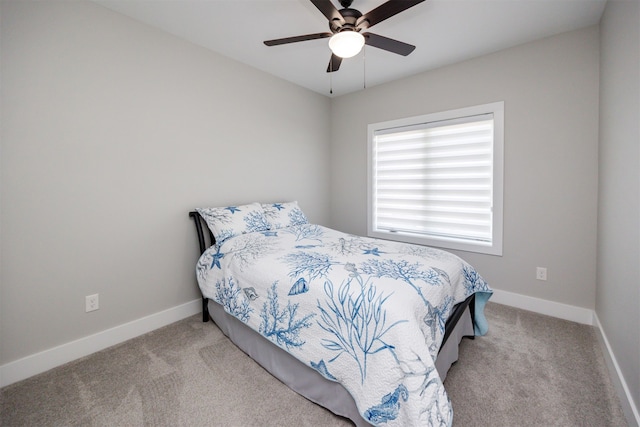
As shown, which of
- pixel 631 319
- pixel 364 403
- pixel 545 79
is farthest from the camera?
pixel 545 79

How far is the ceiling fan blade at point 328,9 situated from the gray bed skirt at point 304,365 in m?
2.07

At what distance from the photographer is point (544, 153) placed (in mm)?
2537

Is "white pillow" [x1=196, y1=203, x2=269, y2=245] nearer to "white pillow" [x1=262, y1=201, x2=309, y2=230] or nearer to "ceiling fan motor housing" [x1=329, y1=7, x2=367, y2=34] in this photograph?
"white pillow" [x1=262, y1=201, x2=309, y2=230]

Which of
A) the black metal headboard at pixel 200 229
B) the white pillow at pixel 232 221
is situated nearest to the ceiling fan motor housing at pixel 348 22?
the white pillow at pixel 232 221

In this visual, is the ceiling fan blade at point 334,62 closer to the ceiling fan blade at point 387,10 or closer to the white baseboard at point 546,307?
the ceiling fan blade at point 387,10

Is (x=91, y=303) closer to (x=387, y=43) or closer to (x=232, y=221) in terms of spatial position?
(x=232, y=221)

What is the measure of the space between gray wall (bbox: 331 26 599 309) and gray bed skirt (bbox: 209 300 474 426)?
43.7 inches

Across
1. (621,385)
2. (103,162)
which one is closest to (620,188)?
(621,385)

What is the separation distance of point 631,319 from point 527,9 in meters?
2.18

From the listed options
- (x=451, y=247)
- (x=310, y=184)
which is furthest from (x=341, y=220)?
(x=451, y=247)

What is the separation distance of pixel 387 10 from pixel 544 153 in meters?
1.98

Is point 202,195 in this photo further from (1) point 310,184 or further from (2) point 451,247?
(2) point 451,247

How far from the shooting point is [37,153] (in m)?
1.79

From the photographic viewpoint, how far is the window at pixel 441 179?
2.83 m
